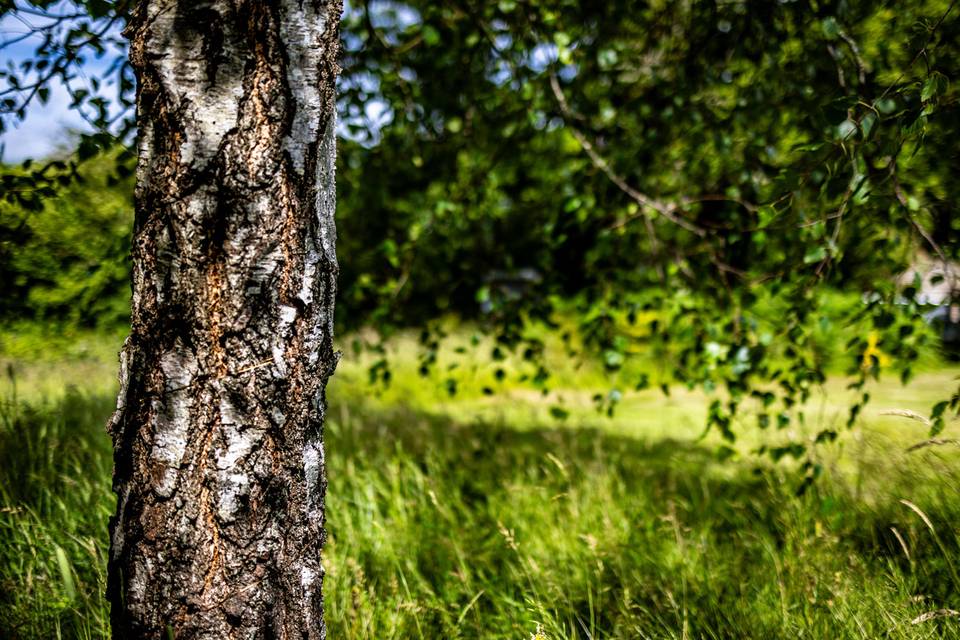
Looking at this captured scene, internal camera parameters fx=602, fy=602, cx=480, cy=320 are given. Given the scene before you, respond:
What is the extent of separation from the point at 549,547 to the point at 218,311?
1635 millimetres

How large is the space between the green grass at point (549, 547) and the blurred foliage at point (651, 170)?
0.42 metres

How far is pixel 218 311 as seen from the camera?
120 cm

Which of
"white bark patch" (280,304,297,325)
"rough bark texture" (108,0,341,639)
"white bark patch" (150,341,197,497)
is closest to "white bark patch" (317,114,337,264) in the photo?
"rough bark texture" (108,0,341,639)

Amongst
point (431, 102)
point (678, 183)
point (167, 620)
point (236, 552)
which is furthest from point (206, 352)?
point (678, 183)

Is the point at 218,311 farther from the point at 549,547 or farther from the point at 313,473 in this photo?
the point at 549,547

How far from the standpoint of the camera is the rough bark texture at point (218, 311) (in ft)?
3.87

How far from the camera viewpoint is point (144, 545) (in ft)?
4.01

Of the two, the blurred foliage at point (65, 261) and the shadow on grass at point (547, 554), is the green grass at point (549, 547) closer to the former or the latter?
the shadow on grass at point (547, 554)

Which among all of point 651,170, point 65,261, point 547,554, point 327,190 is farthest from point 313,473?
point 651,170

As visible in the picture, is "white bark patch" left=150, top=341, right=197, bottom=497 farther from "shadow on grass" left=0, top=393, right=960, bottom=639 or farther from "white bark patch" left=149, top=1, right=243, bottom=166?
"white bark patch" left=149, top=1, right=243, bottom=166

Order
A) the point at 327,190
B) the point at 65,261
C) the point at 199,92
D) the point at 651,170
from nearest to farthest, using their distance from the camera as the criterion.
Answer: the point at 199,92
the point at 327,190
the point at 65,261
the point at 651,170

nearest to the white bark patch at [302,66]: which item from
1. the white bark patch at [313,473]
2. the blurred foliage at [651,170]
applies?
the white bark patch at [313,473]

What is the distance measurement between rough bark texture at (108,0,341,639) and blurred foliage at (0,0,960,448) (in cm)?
112

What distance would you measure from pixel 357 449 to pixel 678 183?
7.73 feet
